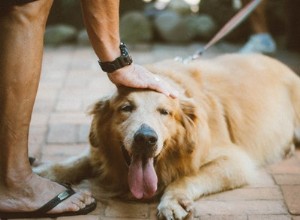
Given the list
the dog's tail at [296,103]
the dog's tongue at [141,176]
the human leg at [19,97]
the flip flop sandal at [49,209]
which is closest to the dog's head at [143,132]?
the dog's tongue at [141,176]

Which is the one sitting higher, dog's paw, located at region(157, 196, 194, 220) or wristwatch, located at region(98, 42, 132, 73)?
wristwatch, located at region(98, 42, 132, 73)

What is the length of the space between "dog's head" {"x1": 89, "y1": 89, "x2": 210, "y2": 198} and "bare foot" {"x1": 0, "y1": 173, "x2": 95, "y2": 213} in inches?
12.5

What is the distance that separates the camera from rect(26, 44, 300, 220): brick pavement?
2695mm

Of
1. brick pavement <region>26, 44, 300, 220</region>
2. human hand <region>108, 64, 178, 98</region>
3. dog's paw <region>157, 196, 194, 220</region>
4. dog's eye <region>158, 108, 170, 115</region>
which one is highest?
human hand <region>108, 64, 178, 98</region>

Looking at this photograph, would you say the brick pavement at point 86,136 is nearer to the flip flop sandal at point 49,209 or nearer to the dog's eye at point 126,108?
the flip flop sandal at point 49,209

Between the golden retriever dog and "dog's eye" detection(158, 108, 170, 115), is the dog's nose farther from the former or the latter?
"dog's eye" detection(158, 108, 170, 115)

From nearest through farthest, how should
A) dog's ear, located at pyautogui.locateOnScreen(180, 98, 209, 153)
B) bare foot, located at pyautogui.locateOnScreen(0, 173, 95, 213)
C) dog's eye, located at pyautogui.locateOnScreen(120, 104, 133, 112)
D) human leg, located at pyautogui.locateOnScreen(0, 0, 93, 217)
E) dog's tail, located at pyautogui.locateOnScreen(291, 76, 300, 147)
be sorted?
human leg, located at pyautogui.locateOnScreen(0, 0, 93, 217), bare foot, located at pyautogui.locateOnScreen(0, 173, 95, 213), dog's eye, located at pyautogui.locateOnScreen(120, 104, 133, 112), dog's ear, located at pyautogui.locateOnScreen(180, 98, 209, 153), dog's tail, located at pyautogui.locateOnScreen(291, 76, 300, 147)

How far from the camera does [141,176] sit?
2.66 m

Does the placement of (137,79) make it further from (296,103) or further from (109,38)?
(296,103)

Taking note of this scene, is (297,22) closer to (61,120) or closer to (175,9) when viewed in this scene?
(175,9)

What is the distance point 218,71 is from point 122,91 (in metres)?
0.85

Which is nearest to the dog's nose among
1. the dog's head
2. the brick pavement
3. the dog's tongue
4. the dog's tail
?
the dog's head

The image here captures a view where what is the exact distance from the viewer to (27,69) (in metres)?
2.39

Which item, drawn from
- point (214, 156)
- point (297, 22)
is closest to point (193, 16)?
point (297, 22)
